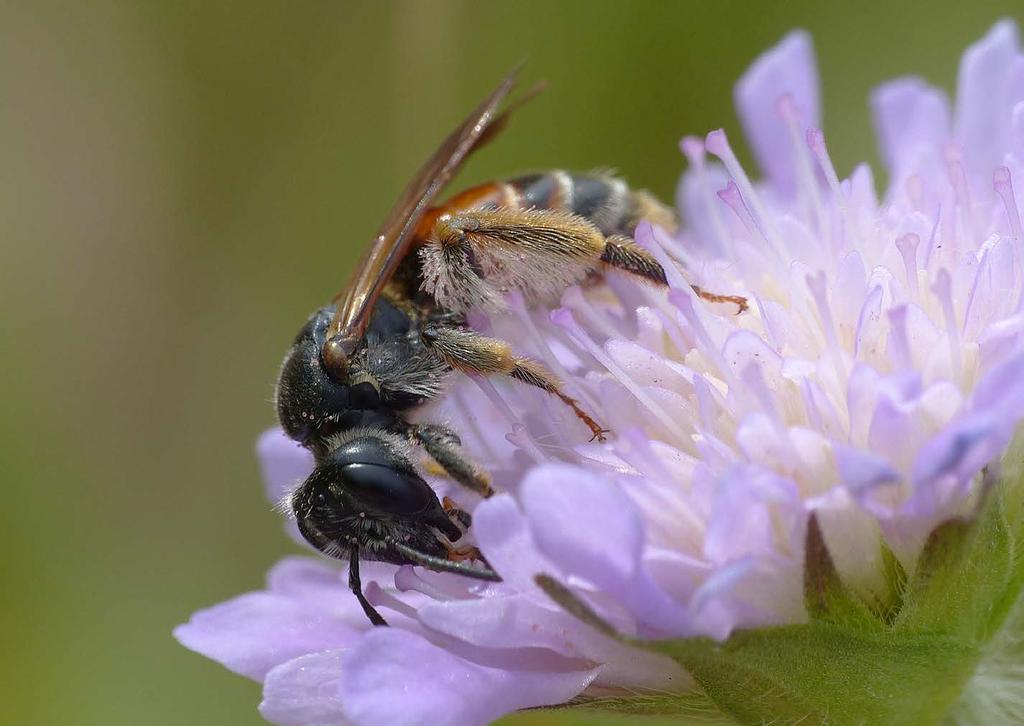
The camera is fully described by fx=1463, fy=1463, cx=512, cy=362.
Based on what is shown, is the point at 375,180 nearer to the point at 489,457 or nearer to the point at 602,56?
the point at 602,56

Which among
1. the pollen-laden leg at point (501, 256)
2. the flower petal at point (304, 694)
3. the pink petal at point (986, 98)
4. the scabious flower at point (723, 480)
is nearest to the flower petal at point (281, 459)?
the scabious flower at point (723, 480)

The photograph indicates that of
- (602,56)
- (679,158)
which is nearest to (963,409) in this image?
(679,158)

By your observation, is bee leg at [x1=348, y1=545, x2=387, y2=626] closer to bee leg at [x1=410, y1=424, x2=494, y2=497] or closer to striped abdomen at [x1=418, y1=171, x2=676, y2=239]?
bee leg at [x1=410, y1=424, x2=494, y2=497]

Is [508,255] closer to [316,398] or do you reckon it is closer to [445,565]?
[316,398]

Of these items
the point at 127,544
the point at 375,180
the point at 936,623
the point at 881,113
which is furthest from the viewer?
the point at 375,180

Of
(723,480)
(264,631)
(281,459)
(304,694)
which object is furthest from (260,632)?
(723,480)

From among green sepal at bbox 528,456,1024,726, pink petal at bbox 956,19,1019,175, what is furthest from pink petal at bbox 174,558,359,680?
pink petal at bbox 956,19,1019,175
